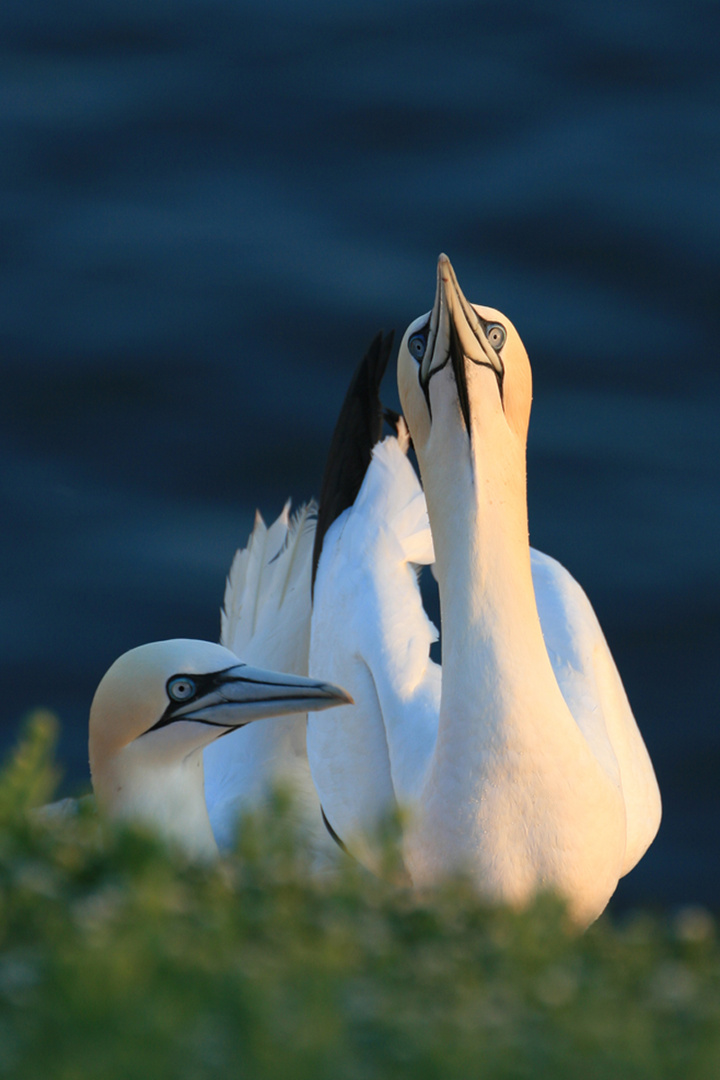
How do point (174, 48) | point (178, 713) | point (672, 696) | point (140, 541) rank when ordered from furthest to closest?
point (174, 48), point (140, 541), point (672, 696), point (178, 713)

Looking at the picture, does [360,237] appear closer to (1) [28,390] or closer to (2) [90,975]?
(1) [28,390]

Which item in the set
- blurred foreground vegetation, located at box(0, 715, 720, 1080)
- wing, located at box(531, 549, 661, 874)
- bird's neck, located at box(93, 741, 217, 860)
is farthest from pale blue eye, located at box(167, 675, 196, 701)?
blurred foreground vegetation, located at box(0, 715, 720, 1080)

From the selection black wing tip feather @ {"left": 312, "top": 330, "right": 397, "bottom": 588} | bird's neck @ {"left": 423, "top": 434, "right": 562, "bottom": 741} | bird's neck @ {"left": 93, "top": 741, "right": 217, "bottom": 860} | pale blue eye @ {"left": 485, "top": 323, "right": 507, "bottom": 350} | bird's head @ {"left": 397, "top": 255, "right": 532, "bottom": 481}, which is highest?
black wing tip feather @ {"left": 312, "top": 330, "right": 397, "bottom": 588}

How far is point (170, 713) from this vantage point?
3.80m

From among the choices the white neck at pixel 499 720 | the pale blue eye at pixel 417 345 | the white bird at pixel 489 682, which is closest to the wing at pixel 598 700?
the white bird at pixel 489 682

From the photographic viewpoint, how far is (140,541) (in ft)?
23.6

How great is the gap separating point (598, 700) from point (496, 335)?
152 cm

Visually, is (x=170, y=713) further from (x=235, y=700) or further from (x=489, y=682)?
(x=489, y=682)

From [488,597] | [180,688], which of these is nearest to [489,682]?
[488,597]

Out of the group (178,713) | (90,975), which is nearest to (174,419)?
(178,713)

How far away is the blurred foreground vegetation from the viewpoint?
148cm

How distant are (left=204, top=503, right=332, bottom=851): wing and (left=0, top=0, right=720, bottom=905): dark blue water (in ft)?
2.36

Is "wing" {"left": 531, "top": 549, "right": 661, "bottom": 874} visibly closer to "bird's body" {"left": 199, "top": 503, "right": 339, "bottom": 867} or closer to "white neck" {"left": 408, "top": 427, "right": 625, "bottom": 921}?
"white neck" {"left": 408, "top": 427, "right": 625, "bottom": 921}

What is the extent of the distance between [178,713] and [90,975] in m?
2.29
